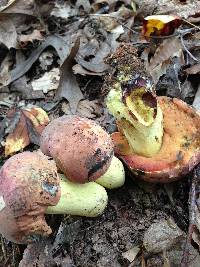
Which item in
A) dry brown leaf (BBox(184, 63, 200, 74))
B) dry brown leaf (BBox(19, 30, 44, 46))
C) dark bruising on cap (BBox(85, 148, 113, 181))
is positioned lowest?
dry brown leaf (BBox(184, 63, 200, 74))

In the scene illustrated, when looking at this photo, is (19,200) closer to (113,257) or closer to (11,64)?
(113,257)

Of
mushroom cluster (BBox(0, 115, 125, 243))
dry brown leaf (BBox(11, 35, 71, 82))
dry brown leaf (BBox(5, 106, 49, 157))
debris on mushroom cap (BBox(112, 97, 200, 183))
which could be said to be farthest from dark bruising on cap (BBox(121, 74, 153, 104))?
dry brown leaf (BBox(11, 35, 71, 82))

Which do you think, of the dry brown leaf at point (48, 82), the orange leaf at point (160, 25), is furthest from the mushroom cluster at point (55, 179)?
the orange leaf at point (160, 25)

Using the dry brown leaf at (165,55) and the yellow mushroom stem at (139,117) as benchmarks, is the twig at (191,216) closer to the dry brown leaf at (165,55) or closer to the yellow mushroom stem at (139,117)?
the yellow mushroom stem at (139,117)

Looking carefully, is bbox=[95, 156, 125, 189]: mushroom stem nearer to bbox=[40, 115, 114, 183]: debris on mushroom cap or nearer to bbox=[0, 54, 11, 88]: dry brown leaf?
bbox=[40, 115, 114, 183]: debris on mushroom cap

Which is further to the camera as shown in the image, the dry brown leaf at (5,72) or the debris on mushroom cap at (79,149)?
the dry brown leaf at (5,72)
